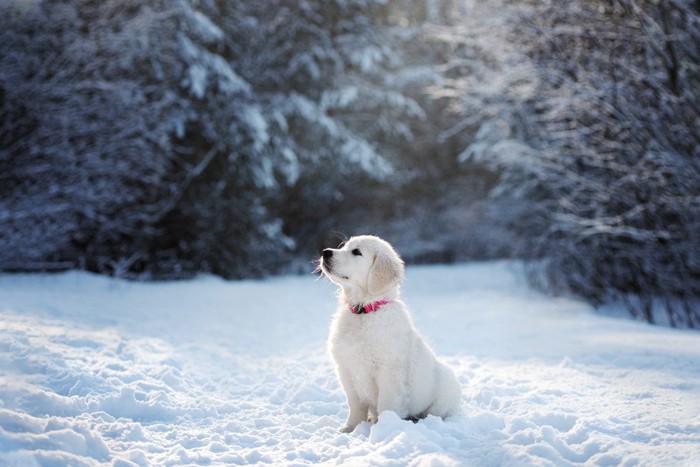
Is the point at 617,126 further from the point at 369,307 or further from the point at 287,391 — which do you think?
the point at 287,391

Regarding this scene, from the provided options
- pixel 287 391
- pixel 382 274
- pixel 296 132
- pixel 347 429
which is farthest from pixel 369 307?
Result: pixel 296 132

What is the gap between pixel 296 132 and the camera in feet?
54.8

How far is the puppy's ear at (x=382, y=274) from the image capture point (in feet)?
12.4

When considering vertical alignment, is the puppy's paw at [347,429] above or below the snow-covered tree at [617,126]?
below

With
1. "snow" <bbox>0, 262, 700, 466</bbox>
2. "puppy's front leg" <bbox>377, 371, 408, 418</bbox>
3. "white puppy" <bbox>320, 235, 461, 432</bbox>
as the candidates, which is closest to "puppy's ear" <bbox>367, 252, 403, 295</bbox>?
"white puppy" <bbox>320, 235, 461, 432</bbox>

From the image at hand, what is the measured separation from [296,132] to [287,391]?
12725mm

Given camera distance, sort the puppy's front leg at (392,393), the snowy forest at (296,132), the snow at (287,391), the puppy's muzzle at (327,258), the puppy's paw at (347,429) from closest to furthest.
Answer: the snow at (287,391), the puppy's front leg at (392,393), the puppy's paw at (347,429), the puppy's muzzle at (327,258), the snowy forest at (296,132)

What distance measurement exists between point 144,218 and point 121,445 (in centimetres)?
805

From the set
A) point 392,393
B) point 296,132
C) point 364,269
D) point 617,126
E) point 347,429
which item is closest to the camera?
point 392,393

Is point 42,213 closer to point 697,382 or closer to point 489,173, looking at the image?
point 697,382

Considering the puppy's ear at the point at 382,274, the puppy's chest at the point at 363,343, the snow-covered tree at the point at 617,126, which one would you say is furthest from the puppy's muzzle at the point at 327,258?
the snow-covered tree at the point at 617,126

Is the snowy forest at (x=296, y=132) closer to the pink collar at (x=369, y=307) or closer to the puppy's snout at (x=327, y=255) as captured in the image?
the pink collar at (x=369, y=307)

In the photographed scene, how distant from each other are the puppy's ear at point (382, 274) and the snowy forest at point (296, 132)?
417 centimetres

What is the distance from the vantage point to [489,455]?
3062 mm
